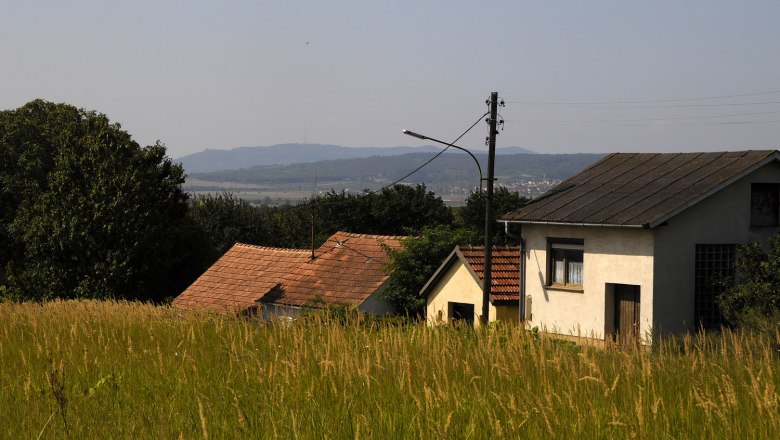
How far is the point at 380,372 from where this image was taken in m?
6.98

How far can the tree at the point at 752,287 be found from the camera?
25516 millimetres

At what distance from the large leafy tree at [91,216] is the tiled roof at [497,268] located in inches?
918

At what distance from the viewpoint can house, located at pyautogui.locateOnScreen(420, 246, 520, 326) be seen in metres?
35.1

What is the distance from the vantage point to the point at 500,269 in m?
36.2

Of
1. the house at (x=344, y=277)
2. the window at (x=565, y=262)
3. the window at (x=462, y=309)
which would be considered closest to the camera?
the window at (x=565, y=262)

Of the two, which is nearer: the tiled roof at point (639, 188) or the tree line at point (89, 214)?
the tiled roof at point (639, 188)

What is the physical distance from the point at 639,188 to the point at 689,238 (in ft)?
9.99

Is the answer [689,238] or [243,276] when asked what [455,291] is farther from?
[243,276]

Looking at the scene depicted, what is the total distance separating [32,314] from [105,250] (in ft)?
148

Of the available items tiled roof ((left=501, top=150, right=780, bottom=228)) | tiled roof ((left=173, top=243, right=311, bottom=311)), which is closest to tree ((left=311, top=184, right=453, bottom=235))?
tiled roof ((left=173, top=243, right=311, bottom=311))

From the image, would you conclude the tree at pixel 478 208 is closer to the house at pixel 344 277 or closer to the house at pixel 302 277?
the house at pixel 302 277

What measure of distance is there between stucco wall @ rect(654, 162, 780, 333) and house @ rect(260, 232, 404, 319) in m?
16.4

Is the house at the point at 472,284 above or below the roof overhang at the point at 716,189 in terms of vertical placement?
below

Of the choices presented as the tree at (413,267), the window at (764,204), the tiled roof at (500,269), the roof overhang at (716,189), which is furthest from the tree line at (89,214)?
the roof overhang at (716,189)
